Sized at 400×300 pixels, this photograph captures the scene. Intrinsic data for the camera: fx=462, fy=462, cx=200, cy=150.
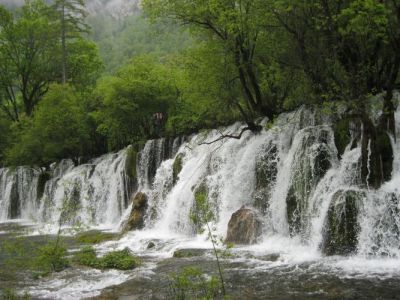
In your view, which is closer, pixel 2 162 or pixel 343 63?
pixel 343 63

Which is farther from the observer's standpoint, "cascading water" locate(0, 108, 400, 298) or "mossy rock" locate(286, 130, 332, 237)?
"mossy rock" locate(286, 130, 332, 237)

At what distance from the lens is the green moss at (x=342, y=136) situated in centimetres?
1358

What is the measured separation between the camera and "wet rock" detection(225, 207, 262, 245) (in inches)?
535

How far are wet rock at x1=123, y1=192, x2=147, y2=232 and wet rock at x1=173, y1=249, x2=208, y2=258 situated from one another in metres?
5.63

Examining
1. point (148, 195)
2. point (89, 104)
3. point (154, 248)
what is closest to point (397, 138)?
point (154, 248)

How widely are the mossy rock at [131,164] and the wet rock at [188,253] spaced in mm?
11143

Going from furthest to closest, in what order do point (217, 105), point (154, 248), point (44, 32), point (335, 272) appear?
point (44, 32) < point (217, 105) < point (154, 248) < point (335, 272)

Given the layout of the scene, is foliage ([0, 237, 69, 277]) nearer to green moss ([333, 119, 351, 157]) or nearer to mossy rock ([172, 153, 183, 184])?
green moss ([333, 119, 351, 157])

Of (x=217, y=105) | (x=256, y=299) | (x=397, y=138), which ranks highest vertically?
(x=217, y=105)

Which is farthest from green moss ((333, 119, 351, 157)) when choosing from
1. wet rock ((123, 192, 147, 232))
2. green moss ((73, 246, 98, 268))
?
wet rock ((123, 192, 147, 232))

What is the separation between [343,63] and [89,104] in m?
22.5

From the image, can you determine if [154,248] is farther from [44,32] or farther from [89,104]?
[44,32]

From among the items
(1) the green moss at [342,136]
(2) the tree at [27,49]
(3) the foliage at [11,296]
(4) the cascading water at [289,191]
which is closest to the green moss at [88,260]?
(4) the cascading water at [289,191]

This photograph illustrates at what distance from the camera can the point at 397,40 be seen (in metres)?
11.9
